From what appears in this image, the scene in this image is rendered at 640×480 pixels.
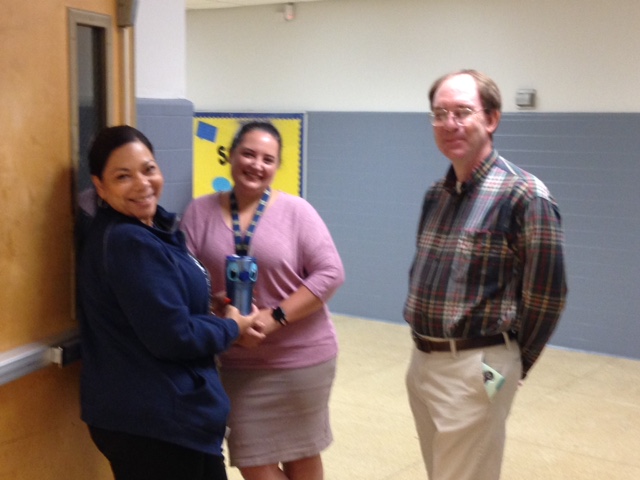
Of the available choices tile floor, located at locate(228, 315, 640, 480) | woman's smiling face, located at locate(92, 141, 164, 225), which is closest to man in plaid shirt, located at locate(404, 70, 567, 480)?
woman's smiling face, located at locate(92, 141, 164, 225)

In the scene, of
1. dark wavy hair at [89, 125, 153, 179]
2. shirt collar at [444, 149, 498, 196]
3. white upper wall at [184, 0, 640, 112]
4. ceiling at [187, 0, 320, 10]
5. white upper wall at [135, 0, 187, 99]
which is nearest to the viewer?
dark wavy hair at [89, 125, 153, 179]

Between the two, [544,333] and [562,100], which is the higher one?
[562,100]

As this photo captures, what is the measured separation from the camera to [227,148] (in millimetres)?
6559

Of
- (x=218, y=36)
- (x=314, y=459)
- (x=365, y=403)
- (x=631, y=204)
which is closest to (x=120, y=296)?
(x=314, y=459)

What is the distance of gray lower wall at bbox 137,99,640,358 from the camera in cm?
555

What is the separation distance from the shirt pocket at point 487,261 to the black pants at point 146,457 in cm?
88

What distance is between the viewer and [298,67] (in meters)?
6.84

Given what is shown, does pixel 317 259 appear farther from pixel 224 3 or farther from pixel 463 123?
pixel 224 3

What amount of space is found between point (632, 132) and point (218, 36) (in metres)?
3.63

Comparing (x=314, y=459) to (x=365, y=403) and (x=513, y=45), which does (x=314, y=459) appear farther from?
(x=513, y=45)

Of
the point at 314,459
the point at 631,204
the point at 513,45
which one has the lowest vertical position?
the point at 314,459

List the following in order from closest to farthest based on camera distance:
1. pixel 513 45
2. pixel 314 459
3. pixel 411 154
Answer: pixel 314 459, pixel 513 45, pixel 411 154

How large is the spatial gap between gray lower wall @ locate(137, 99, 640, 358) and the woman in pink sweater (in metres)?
3.50

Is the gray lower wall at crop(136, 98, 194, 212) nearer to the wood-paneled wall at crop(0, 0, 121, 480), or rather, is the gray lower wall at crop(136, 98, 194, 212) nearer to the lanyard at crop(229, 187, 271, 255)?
the lanyard at crop(229, 187, 271, 255)
